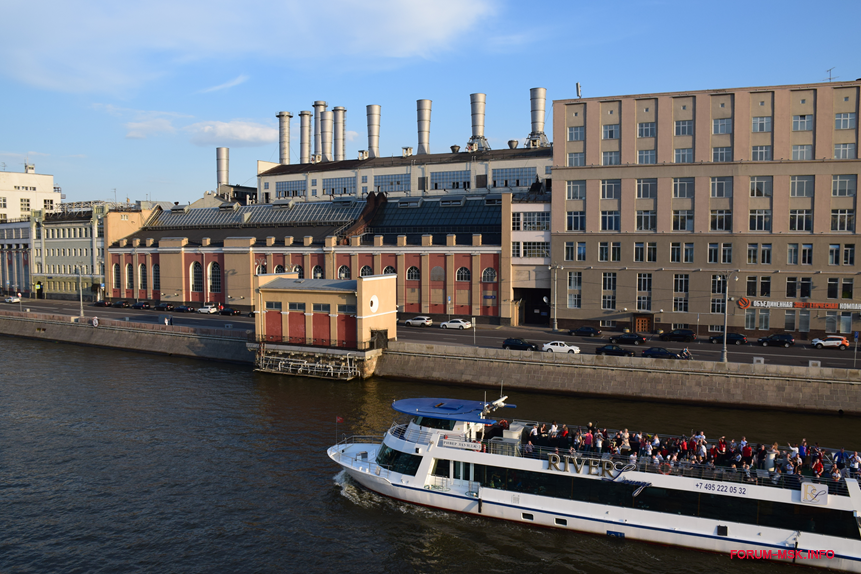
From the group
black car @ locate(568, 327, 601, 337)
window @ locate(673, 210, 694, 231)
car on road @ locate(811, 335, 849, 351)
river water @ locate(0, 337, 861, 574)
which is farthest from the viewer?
window @ locate(673, 210, 694, 231)

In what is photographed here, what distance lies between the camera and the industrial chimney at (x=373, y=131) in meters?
107

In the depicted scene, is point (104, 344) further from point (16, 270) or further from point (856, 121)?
point (856, 121)

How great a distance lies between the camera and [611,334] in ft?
193

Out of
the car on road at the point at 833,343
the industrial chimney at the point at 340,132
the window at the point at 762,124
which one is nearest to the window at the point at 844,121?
the window at the point at 762,124

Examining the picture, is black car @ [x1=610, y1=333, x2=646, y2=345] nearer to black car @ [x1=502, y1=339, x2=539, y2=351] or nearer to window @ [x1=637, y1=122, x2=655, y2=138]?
black car @ [x1=502, y1=339, x2=539, y2=351]

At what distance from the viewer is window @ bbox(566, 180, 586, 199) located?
62750 mm

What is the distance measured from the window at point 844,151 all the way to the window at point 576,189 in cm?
2172

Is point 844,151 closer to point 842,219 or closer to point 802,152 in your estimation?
point 802,152

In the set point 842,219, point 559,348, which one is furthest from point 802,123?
point 559,348

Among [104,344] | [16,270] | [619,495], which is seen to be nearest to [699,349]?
[619,495]

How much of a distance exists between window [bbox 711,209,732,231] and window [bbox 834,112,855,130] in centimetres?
1112

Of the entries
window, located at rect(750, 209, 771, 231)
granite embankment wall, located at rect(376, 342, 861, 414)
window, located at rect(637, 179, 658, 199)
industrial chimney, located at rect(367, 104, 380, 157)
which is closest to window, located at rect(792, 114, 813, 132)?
window, located at rect(750, 209, 771, 231)

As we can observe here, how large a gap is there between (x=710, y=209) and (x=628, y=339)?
15.4 meters

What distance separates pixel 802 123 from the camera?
54.8 m
